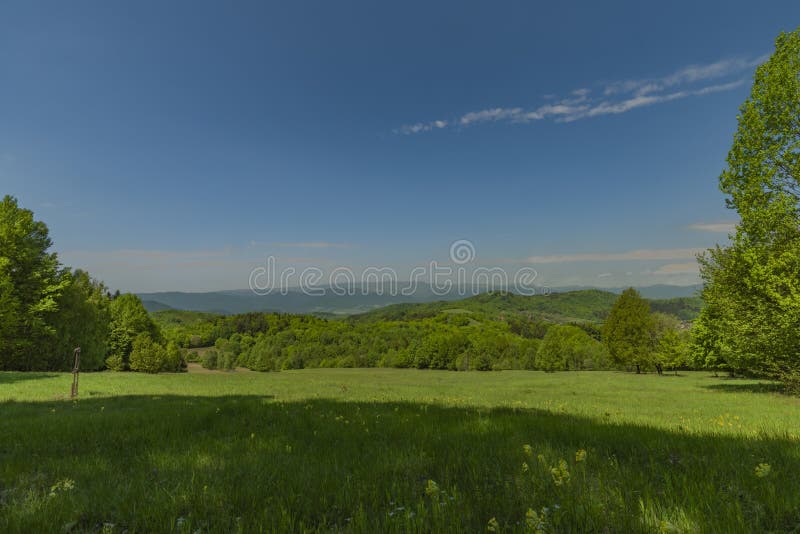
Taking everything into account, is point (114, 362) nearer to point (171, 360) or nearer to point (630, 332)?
point (171, 360)

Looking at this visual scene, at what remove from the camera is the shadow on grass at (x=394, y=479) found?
2758mm

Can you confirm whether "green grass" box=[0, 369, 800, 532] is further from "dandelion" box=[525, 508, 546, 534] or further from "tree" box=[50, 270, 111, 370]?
"tree" box=[50, 270, 111, 370]

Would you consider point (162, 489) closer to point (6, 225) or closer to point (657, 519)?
point (657, 519)

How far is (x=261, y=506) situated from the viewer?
10.4 ft

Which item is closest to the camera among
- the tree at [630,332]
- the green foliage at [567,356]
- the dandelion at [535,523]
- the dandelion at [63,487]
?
the dandelion at [535,523]

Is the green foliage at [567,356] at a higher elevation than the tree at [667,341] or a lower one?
lower

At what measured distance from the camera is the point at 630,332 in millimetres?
52906

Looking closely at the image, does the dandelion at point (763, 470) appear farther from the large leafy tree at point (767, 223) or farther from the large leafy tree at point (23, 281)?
the large leafy tree at point (23, 281)

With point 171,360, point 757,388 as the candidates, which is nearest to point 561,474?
point 757,388

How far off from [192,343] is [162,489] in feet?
569

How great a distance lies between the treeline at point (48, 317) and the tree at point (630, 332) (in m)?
72.2

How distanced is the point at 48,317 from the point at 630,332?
7972cm

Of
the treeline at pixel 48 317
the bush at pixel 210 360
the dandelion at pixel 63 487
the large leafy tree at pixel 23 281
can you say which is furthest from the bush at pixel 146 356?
the dandelion at pixel 63 487

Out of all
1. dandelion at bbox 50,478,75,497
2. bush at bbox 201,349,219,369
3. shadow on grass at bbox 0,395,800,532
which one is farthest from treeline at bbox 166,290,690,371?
dandelion at bbox 50,478,75,497
